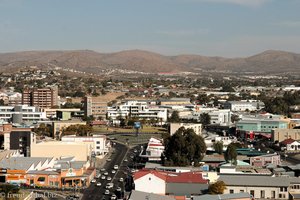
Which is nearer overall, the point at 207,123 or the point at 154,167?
the point at 154,167

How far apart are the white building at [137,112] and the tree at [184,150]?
69.8 ft

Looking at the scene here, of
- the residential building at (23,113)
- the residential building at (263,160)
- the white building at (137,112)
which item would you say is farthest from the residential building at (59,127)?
the residential building at (263,160)

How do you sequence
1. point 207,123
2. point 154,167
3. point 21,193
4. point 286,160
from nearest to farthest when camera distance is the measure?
point 21,193
point 154,167
point 286,160
point 207,123

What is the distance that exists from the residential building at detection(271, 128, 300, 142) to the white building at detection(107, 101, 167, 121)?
12292 millimetres

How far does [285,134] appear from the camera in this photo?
34.5 meters

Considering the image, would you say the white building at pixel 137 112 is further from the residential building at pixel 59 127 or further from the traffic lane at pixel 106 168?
the traffic lane at pixel 106 168

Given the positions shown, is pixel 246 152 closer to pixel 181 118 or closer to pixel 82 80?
pixel 181 118

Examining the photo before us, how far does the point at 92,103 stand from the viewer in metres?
45.3

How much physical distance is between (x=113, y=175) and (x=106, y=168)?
1994 mm

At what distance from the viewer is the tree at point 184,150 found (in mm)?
23406

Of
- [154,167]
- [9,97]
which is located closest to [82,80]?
[9,97]

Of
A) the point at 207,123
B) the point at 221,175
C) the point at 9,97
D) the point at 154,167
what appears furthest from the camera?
the point at 9,97

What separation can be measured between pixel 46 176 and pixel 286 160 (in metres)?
12.0

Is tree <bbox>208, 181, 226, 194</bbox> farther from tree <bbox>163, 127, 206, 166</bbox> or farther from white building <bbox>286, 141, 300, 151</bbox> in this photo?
white building <bbox>286, 141, 300, 151</bbox>
